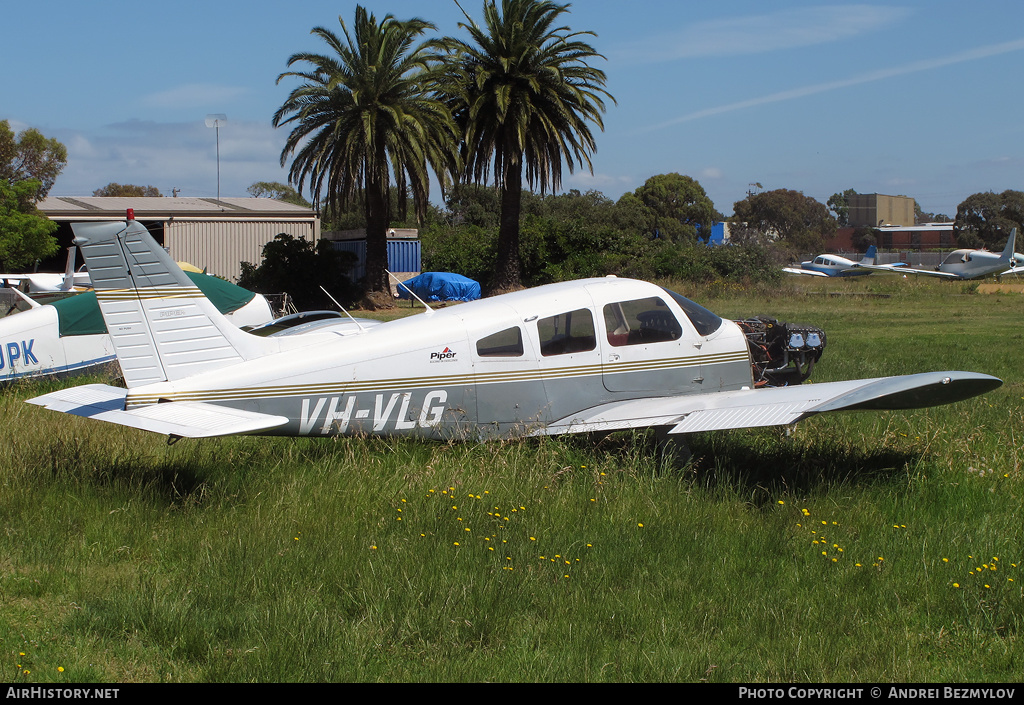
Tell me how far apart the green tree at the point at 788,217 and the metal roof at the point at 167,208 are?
282 feet

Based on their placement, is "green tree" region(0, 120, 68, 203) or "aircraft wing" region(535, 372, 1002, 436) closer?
"aircraft wing" region(535, 372, 1002, 436)

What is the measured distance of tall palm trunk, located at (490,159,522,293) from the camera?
32.9 m

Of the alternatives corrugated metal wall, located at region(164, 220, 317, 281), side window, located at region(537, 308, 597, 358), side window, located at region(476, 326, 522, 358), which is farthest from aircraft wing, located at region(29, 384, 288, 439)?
corrugated metal wall, located at region(164, 220, 317, 281)

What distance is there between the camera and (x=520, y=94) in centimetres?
3141

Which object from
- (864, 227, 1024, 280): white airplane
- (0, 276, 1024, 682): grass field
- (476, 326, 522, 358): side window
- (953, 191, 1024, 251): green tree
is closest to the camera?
(0, 276, 1024, 682): grass field

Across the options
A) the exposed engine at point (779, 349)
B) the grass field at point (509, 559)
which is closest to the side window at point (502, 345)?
the grass field at point (509, 559)

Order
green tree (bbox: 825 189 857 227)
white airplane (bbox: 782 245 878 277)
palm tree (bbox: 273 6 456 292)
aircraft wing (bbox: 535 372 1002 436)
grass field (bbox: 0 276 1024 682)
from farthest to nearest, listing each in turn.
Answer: green tree (bbox: 825 189 857 227) < white airplane (bbox: 782 245 878 277) < palm tree (bbox: 273 6 456 292) < aircraft wing (bbox: 535 372 1002 436) < grass field (bbox: 0 276 1024 682)

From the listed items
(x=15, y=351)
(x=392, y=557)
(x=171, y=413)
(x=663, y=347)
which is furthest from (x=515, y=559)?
(x=15, y=351)

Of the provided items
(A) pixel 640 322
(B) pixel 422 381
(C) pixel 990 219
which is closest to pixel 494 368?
(B) pixel 422 381

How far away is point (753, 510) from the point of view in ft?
20.5

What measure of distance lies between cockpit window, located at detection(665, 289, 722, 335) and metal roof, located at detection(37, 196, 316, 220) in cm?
3804

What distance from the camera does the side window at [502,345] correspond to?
24.1 ft

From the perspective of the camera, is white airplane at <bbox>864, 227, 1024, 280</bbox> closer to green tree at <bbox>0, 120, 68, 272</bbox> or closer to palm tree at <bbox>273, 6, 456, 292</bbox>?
palm tree at <bbox>273, 6, 456, 292</bbox>

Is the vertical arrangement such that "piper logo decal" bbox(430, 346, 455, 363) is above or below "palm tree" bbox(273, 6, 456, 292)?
below
